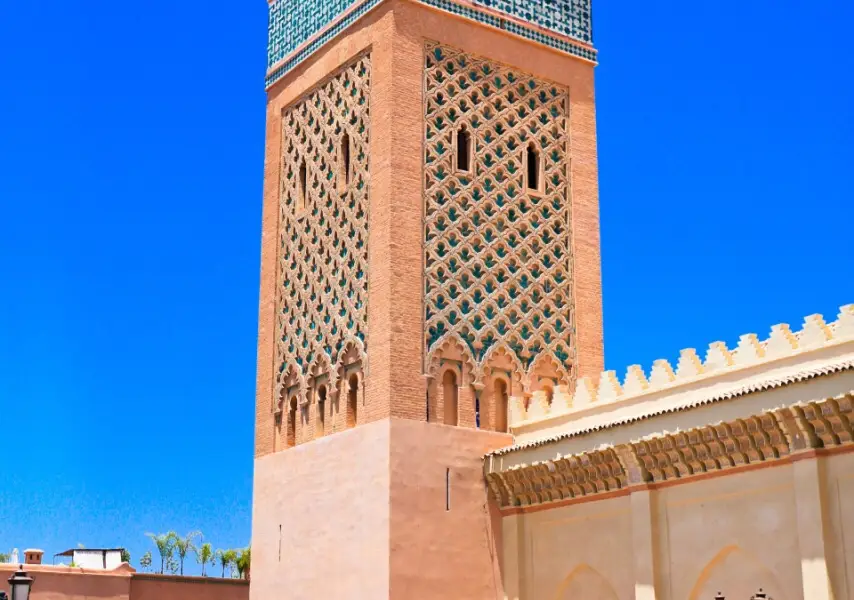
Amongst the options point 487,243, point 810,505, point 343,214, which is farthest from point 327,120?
point 810,505

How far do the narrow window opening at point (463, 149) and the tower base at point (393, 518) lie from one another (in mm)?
2169

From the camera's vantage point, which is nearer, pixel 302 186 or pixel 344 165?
pixel 344 165

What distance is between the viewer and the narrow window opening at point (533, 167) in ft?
36.0

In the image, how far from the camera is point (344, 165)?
35.5ft

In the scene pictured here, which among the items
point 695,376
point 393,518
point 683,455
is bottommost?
point 393,518

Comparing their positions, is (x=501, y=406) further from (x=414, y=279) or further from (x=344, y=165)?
(x=344, y=165)

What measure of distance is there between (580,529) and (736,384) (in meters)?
1.76

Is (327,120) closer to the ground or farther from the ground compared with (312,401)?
farther from the ground

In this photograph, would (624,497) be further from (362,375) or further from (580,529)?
(362,375)

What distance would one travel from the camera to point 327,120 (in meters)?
11.1

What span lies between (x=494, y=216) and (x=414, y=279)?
39.2 inches

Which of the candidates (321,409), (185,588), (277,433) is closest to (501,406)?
(321,409)

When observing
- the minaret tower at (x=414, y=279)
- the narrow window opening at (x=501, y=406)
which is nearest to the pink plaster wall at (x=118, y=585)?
the minaret tower at (x=414, y=279)

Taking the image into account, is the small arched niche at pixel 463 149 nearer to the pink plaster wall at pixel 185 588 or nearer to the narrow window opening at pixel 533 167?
the narrow window opening at pixel 533 167
